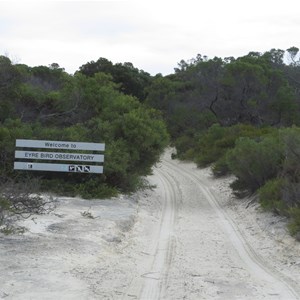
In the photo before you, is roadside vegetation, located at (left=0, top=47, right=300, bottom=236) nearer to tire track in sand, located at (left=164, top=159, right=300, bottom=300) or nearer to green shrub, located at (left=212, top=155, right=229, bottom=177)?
green shrub, located at (left=212, top=155, right=229, bottom=177)

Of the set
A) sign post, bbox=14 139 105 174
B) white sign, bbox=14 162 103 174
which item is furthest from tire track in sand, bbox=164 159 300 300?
sign post, bbox=14 139 105 174

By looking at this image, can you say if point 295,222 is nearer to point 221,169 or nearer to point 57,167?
point 57,167

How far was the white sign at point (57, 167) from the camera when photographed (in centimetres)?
1666

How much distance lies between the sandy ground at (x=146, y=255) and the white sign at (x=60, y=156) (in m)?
1.45

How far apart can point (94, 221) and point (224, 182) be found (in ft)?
44.5

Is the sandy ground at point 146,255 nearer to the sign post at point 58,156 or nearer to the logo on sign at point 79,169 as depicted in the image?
the logo on sign at point 79,169

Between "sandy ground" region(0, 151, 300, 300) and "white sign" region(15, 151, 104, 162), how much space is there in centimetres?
145

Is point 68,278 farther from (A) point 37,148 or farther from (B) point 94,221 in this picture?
(A) point 37,148

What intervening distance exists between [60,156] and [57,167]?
38cm

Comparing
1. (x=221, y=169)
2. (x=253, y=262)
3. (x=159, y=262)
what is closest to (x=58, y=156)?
(x=159, y=262)

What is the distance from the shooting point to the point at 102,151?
18.0 m

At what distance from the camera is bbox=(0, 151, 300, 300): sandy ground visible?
7613mm

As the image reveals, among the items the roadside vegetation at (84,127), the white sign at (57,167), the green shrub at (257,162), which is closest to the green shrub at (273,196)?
the green shrub at (257,162)

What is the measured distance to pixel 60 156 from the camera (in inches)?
666
